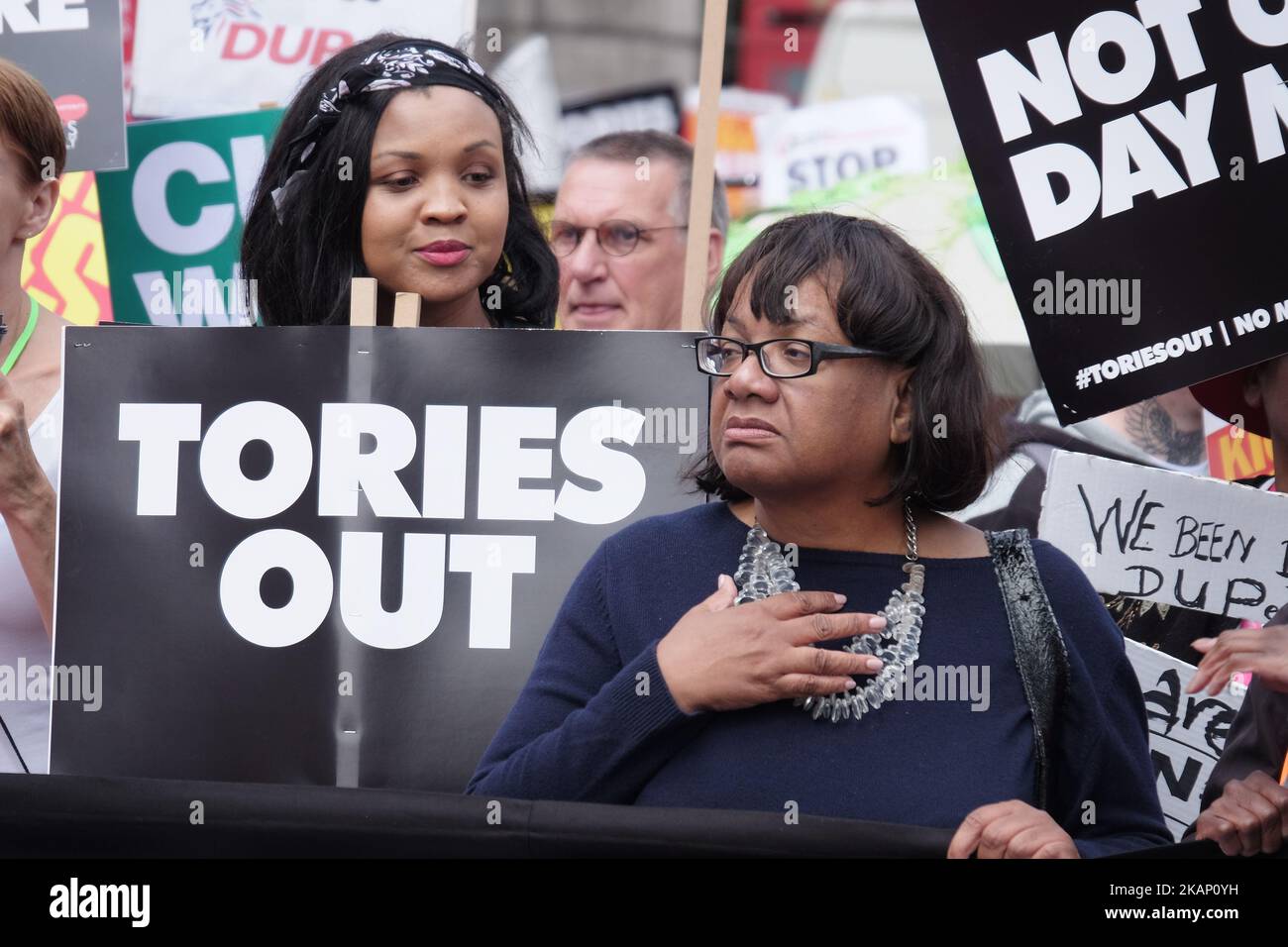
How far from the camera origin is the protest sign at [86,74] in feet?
14.7

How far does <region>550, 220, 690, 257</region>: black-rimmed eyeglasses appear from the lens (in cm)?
507

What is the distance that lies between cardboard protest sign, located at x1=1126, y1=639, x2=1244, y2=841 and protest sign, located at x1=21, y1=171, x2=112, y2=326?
10.3 feet

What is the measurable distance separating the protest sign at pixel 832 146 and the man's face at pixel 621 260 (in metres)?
2.01

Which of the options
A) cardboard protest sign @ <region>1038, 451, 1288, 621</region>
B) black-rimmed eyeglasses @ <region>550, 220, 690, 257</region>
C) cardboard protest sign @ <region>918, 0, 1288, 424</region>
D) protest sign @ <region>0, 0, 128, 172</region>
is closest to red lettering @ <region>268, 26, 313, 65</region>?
protest sign @ <region>0, 0, 128, 172</region>

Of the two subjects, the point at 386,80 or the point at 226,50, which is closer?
the point at 386,80

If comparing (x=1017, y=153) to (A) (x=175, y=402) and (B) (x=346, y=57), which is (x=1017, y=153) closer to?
(B) (x=346, y=57)

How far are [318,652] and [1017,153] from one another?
1.66 meters

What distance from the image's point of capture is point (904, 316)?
8.55 feet

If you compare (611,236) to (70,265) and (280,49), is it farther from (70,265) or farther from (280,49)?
(70,265)

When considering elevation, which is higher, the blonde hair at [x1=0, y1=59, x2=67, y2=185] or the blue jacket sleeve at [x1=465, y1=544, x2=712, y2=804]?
the blonde hair at [x1=0, y1=59, x2=67, y2=185]

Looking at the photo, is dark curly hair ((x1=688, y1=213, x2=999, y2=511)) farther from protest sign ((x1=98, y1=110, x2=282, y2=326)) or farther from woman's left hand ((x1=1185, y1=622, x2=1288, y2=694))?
protest sign ((x1=98, y1=110, x2=282, y2=326))

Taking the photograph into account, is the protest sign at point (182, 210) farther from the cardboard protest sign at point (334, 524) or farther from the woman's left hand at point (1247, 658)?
the woman's left hand at point (1247, 658)

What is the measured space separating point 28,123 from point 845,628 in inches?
76.4

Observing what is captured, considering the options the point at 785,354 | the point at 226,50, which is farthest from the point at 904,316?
the point at 226,50
